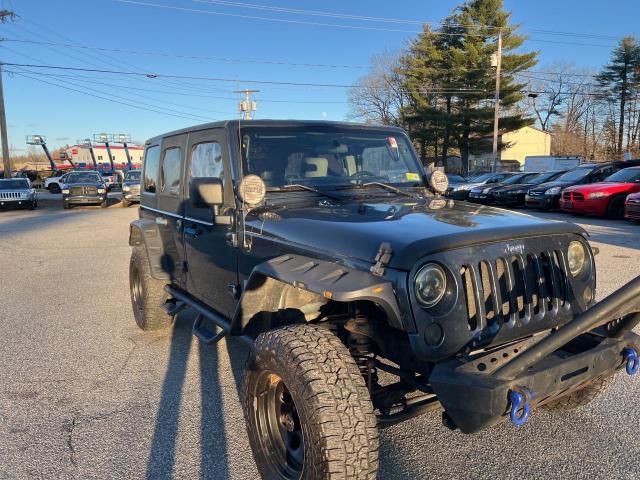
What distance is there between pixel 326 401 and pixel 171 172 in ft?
10.0

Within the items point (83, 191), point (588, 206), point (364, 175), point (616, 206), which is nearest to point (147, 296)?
point (364, 175)

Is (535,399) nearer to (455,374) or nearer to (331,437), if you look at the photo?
(455,374)

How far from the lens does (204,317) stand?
165 inches

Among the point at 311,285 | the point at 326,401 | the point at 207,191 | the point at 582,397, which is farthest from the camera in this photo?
the point at 582,397

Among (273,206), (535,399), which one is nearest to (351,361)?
(535,399)

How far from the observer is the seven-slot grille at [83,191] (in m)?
22.5

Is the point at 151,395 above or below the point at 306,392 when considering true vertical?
below

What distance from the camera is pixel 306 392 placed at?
2287 mm

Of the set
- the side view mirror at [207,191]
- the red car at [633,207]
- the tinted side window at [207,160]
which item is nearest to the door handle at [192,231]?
the tinted side window at [207,160]

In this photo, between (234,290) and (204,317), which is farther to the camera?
(204,317)

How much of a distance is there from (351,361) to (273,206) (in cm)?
131

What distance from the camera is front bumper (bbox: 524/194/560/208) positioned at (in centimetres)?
1646

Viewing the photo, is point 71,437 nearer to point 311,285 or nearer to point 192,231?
point 192,231

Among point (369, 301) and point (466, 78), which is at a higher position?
point (466, 78)
